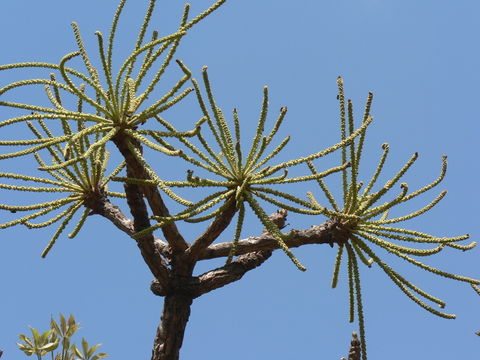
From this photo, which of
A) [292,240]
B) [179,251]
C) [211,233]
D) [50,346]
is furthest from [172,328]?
[292,240]

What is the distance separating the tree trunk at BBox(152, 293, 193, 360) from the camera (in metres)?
4.19

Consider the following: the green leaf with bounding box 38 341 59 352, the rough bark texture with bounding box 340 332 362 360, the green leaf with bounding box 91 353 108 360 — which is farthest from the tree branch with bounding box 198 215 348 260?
the green leaf with bounding box 38 341 59 352

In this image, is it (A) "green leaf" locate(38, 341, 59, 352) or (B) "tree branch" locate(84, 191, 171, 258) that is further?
(B) "tree branch" locate(84, 191, 171, 258)

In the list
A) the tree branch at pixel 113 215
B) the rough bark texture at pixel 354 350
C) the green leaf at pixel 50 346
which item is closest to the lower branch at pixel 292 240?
the tree branch at pixel 113 215

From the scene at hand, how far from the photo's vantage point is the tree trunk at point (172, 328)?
4188mm

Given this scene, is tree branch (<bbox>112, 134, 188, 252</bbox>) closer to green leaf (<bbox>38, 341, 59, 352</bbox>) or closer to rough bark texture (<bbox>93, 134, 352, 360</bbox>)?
rough bark texture (<bbox>93, 134, 352, 360</bbox>)

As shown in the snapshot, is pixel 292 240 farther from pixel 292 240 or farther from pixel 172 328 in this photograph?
pixel 172 328

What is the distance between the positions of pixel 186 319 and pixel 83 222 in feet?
2.72

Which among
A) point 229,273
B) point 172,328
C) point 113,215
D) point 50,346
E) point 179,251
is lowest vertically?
point 50,346

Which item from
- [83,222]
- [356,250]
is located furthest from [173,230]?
[356,250]

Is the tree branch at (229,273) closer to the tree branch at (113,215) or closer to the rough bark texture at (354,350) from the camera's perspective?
the tree branch at (113,215)

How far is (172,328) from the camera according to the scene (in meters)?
4.21

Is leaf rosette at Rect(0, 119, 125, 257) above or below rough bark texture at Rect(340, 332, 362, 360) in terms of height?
above

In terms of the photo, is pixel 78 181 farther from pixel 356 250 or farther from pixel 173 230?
pixel 356 250
